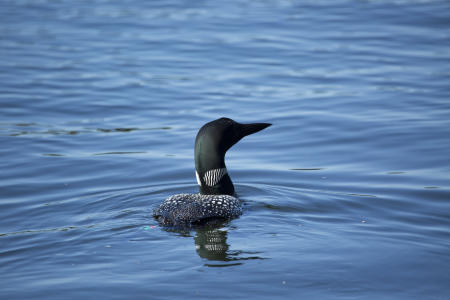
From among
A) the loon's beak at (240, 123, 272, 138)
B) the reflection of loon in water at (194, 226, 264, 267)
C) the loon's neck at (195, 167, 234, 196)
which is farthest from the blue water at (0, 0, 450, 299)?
the loon's beak at (240, 123, 272, 138)

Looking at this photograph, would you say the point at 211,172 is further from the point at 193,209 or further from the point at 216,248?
the point at 216,248

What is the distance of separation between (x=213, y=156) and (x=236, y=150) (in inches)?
87.2

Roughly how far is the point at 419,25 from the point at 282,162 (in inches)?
310

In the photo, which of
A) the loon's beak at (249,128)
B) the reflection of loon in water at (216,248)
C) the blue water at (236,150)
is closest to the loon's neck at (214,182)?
the blue water at (236,150)

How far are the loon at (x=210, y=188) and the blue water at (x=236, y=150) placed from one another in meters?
0.11

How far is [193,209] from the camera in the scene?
5.08 meters

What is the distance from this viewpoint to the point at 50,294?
4.18 meters

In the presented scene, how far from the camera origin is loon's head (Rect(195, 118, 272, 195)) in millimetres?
5758

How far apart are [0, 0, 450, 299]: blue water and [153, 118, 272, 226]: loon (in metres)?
0.11

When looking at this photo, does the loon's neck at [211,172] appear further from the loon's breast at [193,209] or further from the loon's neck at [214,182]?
the loon's breast at [193,209]

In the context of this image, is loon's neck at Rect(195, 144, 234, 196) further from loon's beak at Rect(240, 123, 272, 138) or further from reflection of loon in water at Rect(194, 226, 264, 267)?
reflection of loon in water at Rect(194, 226, 264, 267)

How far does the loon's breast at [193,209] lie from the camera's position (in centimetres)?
507

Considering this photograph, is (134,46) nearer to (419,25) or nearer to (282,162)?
(419,25)

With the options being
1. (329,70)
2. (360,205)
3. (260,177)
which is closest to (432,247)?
(360,205)
